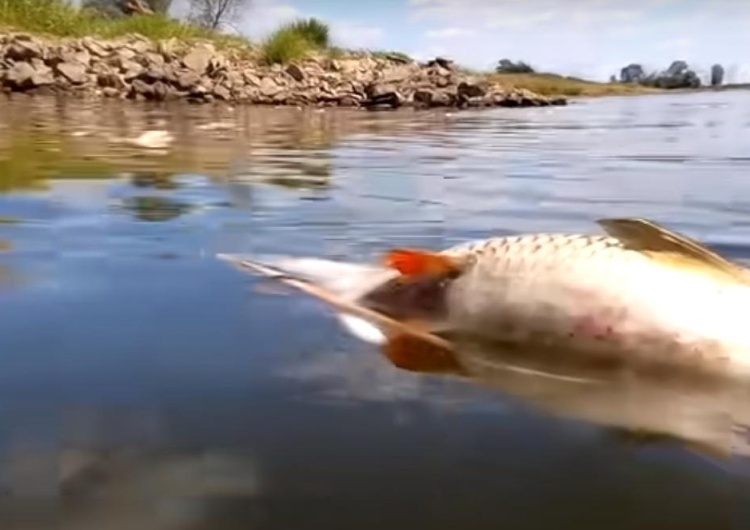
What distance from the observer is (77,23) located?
2492 centimetres

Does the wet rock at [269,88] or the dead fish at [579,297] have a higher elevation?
the wet rock at [269,88]

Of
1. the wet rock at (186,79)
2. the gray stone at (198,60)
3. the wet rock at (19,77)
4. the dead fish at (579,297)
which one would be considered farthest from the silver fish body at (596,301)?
the gray stone at (198,60)

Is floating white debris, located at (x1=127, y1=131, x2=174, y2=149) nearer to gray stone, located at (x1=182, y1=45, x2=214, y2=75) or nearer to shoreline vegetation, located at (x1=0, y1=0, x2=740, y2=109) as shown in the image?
shoreline vegetation, located at (x1=0, y1=0, x2=740, y2=109)

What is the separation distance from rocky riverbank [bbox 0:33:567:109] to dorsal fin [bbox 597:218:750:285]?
1871 centimetres

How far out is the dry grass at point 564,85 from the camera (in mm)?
39147

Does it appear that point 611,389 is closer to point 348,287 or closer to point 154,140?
point 348,287

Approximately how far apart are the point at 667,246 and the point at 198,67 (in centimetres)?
2074

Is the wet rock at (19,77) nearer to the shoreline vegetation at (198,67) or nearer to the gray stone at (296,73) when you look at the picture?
the shoreline vegetation at (198,67)

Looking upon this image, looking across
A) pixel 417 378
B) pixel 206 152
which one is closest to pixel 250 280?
pixel 417 378

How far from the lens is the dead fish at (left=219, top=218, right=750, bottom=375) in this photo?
6.93 feet

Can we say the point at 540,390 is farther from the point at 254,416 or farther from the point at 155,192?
the point at 155,192

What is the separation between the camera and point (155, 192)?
4926mm

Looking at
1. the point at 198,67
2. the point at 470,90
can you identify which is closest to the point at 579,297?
the point at 198,67

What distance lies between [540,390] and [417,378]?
0.25 metres
